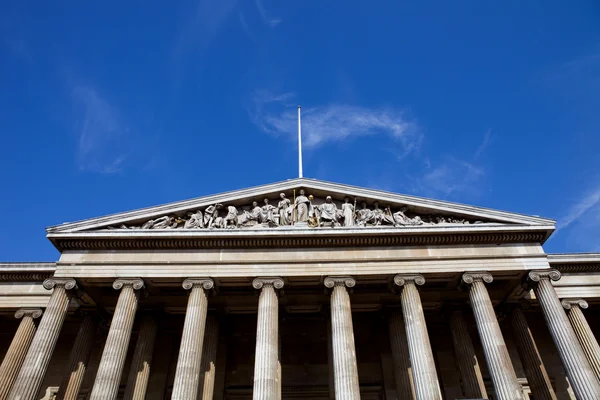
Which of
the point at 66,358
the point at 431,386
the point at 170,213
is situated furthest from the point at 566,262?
the point at 66,358

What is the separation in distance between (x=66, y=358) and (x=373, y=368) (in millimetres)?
16141

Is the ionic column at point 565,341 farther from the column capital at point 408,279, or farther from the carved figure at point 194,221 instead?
the carved figure at point 194,221

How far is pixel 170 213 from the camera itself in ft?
72.1

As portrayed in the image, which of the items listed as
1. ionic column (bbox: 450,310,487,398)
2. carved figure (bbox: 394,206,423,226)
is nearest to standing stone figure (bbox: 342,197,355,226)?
carved figure (bbox: 394,206,423,226)

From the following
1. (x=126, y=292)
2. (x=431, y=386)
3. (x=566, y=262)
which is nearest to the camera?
(x=431, y=386)

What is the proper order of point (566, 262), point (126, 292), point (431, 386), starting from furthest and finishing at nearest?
point (566, 262) < point (126, 292) < point (431, 386)

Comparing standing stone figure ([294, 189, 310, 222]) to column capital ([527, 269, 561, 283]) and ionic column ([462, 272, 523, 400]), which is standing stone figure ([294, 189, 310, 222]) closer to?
ionic column ([462, 272, 523, 400])

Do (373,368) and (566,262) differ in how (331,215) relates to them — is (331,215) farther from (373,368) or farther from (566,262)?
(566,262)

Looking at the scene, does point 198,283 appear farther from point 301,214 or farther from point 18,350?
point 18,350

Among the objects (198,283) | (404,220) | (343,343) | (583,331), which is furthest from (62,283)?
(583,331)

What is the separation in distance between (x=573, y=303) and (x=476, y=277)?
645cm

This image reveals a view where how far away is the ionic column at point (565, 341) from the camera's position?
1748 cm

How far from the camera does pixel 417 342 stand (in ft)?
61.3

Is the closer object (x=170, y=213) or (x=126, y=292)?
(x=126, y=292)
